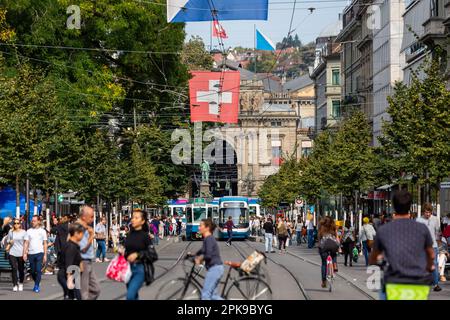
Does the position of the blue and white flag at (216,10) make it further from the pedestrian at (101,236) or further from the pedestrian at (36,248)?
the pedestrian at (36,248)

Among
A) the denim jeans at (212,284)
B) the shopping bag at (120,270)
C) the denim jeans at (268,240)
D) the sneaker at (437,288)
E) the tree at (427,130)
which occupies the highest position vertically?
the tree at (427,130)

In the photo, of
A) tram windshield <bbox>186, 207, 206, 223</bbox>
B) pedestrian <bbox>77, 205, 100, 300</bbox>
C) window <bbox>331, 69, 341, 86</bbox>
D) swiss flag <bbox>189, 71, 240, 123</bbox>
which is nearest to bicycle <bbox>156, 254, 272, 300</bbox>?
pedestrian <bbox>77, 205, 100, 300</bbox>

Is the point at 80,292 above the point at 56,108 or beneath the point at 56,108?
beneath

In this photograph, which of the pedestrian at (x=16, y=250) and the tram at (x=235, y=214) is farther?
the tram at (x=235, y=214)

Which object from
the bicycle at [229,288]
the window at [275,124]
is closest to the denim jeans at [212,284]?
the bicycle at [229,288]

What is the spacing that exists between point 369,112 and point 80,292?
79745mm

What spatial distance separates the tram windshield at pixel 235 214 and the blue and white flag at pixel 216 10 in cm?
4314

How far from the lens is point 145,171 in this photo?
7706 cm

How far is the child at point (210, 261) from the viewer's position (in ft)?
57.9

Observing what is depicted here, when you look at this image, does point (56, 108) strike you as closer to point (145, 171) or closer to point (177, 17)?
point (177, 17)

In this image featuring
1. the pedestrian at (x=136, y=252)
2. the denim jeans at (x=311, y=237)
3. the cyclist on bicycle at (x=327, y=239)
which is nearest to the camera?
the pedestrian at (x=136, y=252)

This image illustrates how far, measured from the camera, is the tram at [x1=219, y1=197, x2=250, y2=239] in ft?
267
